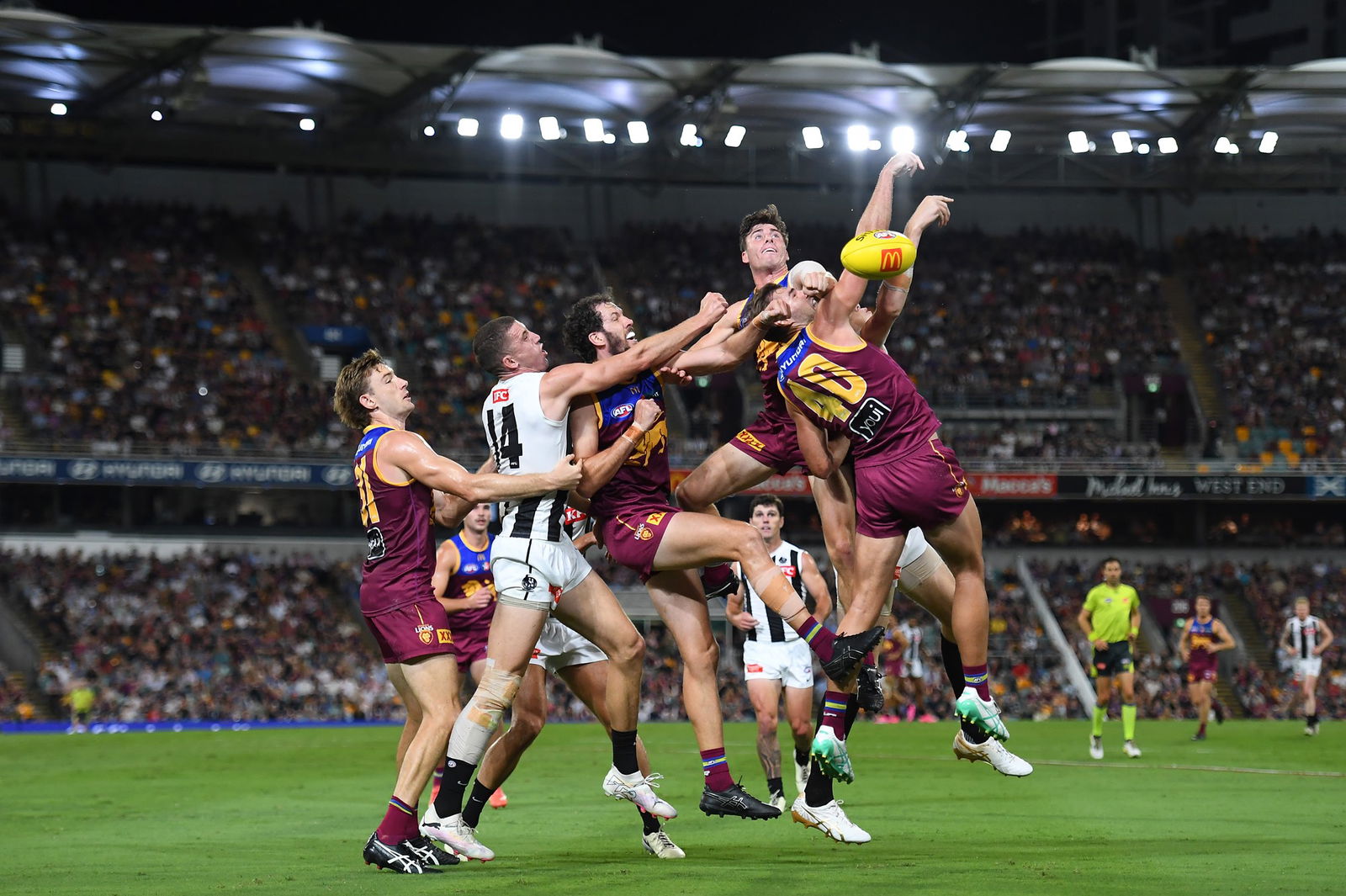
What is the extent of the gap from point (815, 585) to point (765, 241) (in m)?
4.33

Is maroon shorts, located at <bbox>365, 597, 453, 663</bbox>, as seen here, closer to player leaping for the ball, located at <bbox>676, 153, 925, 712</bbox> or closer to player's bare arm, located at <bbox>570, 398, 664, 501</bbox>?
player's bare arm, located at <bbox>570, 398, 664, 501</bbox>

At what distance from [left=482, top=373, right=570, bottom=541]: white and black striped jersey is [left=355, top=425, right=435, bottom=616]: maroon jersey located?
590 millimetres

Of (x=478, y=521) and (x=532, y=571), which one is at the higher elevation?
(x=532, y=571)

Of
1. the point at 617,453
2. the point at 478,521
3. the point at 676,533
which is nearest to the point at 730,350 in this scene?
the point at 617,453

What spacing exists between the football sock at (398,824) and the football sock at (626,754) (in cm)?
146

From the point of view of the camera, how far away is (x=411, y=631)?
356 inches

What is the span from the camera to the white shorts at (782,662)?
13.6m

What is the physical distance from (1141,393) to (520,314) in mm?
18685

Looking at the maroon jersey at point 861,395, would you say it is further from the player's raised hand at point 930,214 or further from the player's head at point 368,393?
the player's head at point 368,393

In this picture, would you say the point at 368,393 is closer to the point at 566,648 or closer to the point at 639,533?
the point at 639,533

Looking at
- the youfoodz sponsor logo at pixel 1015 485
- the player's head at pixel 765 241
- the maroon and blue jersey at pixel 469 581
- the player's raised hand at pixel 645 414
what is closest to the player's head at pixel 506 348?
the player's raised hand at pixel 645 414

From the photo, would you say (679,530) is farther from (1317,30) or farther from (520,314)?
(1317,30)

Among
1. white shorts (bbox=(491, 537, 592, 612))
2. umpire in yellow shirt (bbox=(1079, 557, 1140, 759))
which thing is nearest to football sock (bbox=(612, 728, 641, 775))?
white shorts (bbox=(491, 537, 592, 612))

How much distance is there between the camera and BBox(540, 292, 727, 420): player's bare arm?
9.15 meters
